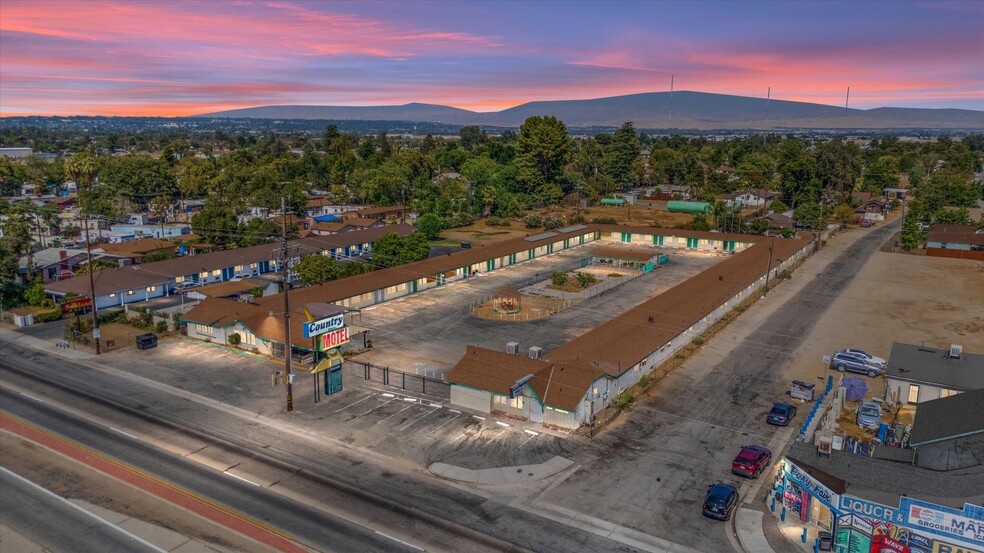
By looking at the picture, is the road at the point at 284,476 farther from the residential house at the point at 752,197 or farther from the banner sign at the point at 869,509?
the residential house at the point at 752,197

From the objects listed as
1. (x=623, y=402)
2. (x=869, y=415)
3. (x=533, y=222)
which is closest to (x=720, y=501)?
(x=623, y=402)

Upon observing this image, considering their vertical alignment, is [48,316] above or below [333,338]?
below

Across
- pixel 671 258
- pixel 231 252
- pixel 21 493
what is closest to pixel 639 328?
pixel 21 493

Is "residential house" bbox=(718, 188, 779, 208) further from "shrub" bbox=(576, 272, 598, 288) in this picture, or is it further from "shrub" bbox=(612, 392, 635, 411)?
"shrub" bbox=(612, 392, 635, 411)

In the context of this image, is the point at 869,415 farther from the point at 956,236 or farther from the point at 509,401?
the point at 956,236

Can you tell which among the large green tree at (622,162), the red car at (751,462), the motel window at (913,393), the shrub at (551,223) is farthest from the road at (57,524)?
the large green tree at (622,162)

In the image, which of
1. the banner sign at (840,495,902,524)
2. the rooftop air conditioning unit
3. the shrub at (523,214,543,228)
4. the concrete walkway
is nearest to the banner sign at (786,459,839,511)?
the banner sign at (840,495,902,524)
